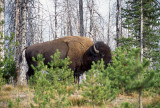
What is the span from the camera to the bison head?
291 inches

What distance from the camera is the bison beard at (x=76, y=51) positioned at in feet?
23.8

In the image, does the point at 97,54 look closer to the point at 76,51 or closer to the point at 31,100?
the point at 76,51

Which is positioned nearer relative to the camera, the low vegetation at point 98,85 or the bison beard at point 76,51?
the low vegetation at point 98,85

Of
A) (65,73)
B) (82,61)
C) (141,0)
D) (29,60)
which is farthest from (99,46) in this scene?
(65,73)

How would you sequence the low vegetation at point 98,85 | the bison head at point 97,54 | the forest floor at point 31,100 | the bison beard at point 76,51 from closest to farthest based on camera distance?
the low vegetation at point 98,85, the forest floor at point 31,100, the bison beard at point 76,51, the bison head at point 97,54

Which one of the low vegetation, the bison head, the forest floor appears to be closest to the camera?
the low vegetation

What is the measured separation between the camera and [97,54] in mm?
7504

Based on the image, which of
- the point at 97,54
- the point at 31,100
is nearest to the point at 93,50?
the point at 97,54

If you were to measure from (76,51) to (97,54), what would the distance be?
3.40ft

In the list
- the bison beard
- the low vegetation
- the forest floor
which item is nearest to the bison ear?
the bison beard

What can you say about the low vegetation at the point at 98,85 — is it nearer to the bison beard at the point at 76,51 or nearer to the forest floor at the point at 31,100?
the forest floor at the point at 31,100

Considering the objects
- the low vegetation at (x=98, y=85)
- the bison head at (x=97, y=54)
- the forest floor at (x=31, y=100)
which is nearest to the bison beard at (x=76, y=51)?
the bison head at (x=97, y=54)

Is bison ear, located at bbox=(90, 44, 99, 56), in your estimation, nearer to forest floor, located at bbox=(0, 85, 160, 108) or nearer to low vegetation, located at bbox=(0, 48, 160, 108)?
low vegetation, located at bbox=(0, 48, 160, 108)

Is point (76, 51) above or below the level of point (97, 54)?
above
